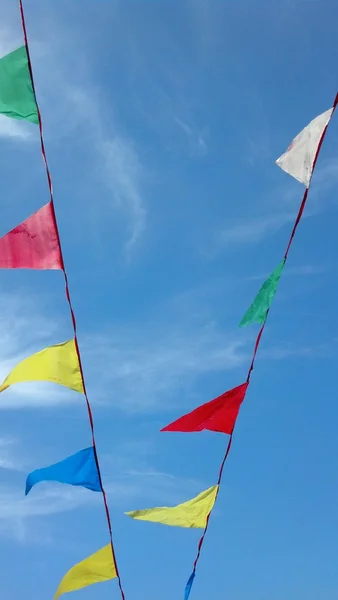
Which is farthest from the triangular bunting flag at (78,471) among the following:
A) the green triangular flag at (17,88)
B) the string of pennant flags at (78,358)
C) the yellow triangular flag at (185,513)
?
the green triangular flag at (17,88)

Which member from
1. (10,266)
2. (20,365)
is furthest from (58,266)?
(20,365)

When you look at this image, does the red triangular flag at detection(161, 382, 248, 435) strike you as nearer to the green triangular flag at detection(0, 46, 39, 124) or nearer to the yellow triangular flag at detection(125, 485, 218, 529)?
the yellow triangular flag at detection(125, 485, 218, 529)

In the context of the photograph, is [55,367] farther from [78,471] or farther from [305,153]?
[305,153]

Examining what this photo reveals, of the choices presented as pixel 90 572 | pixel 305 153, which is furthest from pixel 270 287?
pixel 90 572

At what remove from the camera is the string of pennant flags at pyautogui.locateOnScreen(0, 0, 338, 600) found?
505 cm

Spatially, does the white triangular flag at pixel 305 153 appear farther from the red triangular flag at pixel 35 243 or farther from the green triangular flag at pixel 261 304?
the red triangular flag at pixel 35 243

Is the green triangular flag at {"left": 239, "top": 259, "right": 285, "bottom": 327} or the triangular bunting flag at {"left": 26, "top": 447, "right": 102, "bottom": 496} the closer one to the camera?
the green triangular flag at {"left": 239, "top": 259, "right": 285, "bottom": 327}

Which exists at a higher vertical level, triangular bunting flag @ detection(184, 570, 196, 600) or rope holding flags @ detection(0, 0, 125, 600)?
rope holding flags @ detection(0, 0, 125, 600)

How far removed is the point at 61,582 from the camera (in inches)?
230

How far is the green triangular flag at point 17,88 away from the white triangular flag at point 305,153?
2109 millimetres

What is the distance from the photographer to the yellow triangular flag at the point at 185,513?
5.67m

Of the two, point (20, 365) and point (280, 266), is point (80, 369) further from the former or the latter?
point (280, 266)

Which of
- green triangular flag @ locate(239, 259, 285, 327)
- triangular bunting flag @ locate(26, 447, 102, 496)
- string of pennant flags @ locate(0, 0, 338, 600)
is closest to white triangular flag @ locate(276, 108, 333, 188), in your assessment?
string of pennant flags @ locate(0, 0, 338, 600)

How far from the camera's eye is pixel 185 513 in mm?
5902
